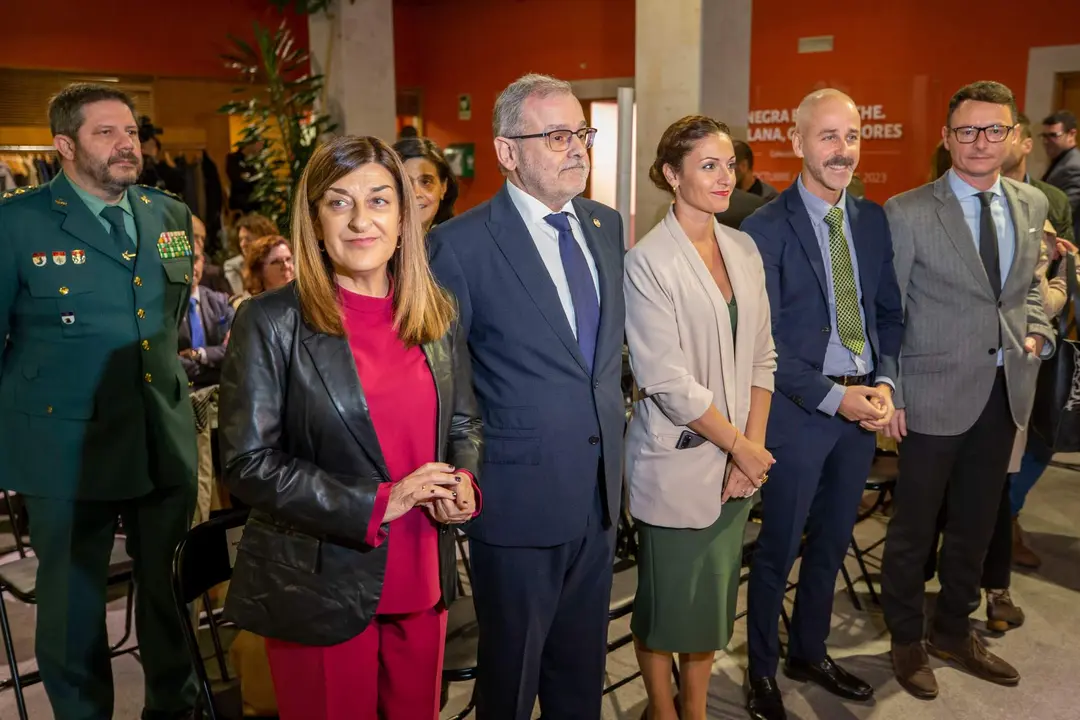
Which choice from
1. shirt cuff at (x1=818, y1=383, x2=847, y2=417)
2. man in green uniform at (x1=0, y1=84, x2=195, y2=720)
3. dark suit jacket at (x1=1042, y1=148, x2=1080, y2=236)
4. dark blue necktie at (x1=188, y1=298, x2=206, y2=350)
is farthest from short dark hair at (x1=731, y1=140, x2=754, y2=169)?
man in green uniform at (x1=0, y1=84, x2=195, y2=720)

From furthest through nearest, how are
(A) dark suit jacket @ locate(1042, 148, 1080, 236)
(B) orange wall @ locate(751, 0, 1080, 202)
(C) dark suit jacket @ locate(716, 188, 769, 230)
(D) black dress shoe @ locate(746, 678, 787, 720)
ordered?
(B) orange wall @ locate(751, 0, 1080, 202) → (A) dark suit jacket @ locate(1042, 148, 1080, 236) → (C) dark suit jacket @ locate(716, 188, 769, 230) → (D) black dress shoe @ locate(746, 678, 787, 720)

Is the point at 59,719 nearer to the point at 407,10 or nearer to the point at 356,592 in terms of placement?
the point at 356,592

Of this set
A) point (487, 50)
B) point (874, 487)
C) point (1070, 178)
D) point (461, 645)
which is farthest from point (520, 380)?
point (487, 50)

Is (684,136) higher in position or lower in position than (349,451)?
higher

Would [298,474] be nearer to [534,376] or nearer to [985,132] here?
[534,376]

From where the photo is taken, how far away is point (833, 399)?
2814 mm

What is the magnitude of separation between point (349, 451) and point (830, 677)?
6.80 feet

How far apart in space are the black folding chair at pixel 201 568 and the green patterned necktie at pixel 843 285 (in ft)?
6.11

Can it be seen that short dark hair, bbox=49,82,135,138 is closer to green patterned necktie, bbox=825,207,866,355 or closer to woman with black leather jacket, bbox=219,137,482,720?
woman with black leather jacket, bbox=219,137,482,720

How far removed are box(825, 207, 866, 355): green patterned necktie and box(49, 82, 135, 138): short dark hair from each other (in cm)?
222

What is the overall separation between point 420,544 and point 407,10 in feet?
33.3

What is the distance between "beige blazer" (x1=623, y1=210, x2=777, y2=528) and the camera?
2.48 meters

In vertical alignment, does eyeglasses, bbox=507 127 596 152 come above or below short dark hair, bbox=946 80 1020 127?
below

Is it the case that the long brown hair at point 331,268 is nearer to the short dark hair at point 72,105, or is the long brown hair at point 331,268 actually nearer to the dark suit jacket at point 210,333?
the short dark hair at point 72,105
